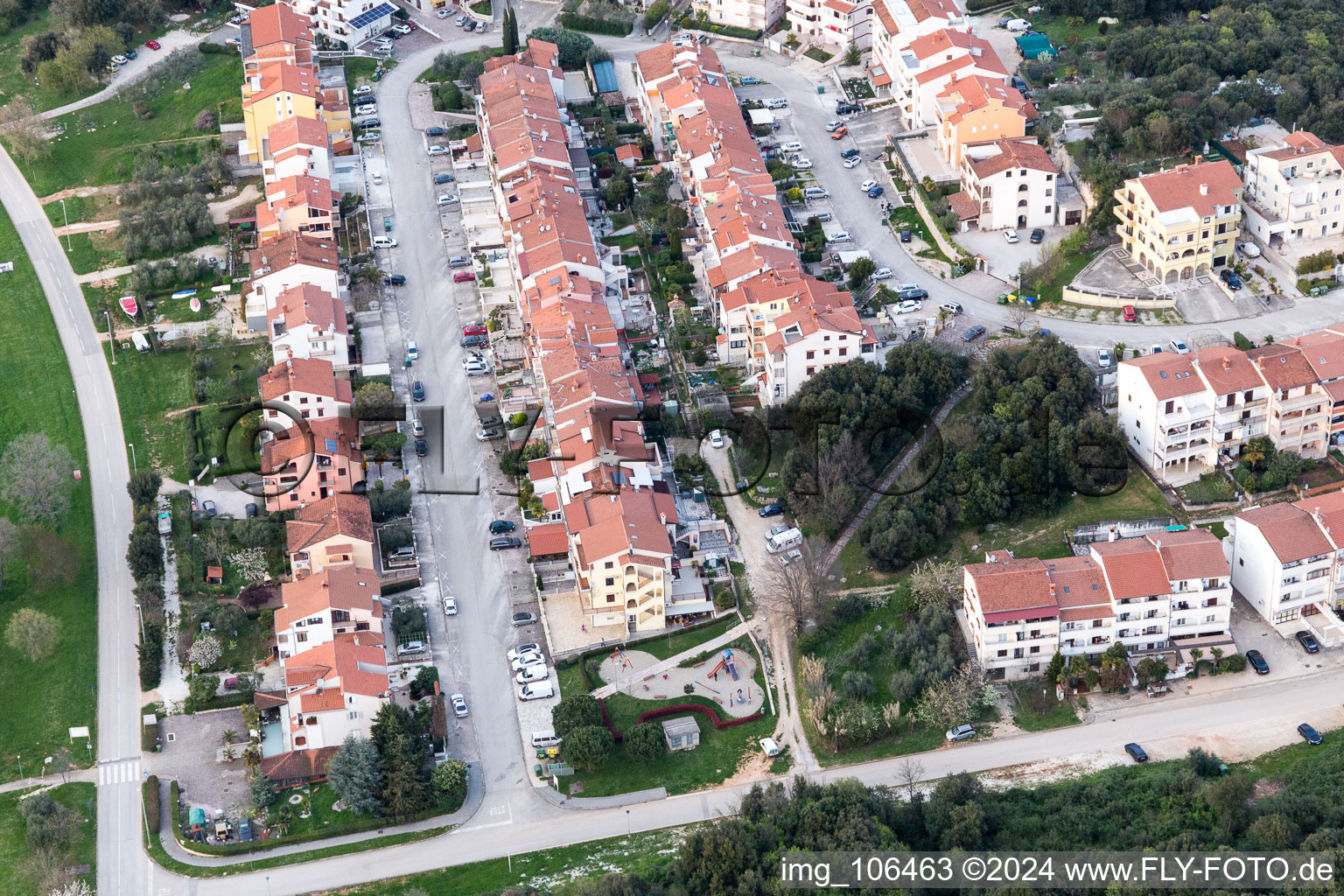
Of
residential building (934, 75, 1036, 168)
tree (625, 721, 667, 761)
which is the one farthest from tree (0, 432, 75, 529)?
residential building (934, 75, 1036, 168)

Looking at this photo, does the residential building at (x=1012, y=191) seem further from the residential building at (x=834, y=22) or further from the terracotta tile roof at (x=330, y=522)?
the terracotta tile roof at (x=330, y=522)

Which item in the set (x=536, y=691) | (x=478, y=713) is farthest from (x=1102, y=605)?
(x=478, y=713)

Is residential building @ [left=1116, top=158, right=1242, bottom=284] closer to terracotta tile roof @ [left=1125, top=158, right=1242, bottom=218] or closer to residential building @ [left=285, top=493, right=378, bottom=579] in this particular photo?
terracotta tile roof @ [left=1125, top=158, right=1242, bottom=218]

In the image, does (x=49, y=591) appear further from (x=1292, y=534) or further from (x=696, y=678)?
(x=1292, y=534)

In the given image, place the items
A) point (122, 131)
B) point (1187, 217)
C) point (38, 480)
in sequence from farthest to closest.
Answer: point (122, 131), point (1187, 217), point (38, 480)

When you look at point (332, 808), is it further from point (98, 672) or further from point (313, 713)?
point (98, 672)

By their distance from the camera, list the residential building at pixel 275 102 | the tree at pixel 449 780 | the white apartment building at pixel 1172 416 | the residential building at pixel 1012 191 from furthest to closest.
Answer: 1. the residential building at pixel 275 102
2. the residential building at pixel 1012 191
3. the white apartment building at pixel 1172 416
4. the tree at pixel 449 780

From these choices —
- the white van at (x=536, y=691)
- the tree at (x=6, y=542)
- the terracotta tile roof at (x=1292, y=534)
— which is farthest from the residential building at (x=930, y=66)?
the tree at (x=6, y=542)
